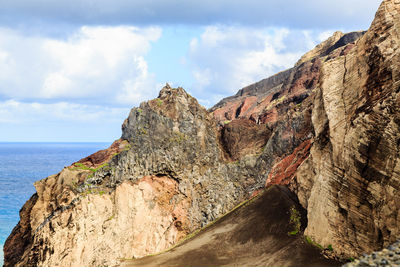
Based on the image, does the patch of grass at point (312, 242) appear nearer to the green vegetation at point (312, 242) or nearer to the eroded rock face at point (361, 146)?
the green vegetation at point (312, 242)

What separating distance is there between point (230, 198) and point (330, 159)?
21870 mm

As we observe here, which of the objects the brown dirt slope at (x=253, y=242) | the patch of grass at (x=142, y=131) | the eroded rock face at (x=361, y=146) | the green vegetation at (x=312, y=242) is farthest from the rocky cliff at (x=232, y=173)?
the brown dirt slope at (x=253, y=242)

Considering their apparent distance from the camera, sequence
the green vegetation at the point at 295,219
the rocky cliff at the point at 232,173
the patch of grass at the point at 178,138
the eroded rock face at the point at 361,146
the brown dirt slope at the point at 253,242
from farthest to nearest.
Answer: the patch of grass at the point at 178,138
the green vegetation at the point at 295,219
the brown dirt slope at the point at 253,242
the rocky cliff at the point at 232,173
the eroded rock face at the point at 361,146

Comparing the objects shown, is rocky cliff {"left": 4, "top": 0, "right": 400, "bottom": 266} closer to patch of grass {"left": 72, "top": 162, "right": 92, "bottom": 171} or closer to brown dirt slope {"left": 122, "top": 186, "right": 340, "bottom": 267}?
patch of grass {"left": 72, "top": 162, "right": 92, "bottom": 171}

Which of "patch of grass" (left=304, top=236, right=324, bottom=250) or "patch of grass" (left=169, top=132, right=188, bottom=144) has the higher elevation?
"patch of grass" (left=169, top=132, right=188, bottom=144)

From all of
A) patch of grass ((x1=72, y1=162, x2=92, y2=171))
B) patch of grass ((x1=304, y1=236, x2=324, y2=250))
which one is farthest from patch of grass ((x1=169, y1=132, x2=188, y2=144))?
patch of grass ((x1=304, y1=236, x2=324, y2=250))

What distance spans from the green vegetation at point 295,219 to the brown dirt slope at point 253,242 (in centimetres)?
36

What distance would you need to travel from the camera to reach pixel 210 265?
30.2 metres

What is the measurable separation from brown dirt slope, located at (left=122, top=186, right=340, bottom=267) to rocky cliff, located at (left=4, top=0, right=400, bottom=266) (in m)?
1.71

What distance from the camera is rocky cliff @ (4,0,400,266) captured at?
71.1 feet

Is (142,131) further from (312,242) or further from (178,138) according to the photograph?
(312,242)

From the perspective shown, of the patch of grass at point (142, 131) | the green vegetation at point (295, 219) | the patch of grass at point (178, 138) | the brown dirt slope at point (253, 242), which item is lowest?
the brown dirt slope at point (253, 242)

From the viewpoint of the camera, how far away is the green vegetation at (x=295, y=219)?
29.8 m

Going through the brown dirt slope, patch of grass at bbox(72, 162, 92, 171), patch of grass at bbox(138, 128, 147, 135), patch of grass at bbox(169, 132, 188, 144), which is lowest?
the brown dirt slope
